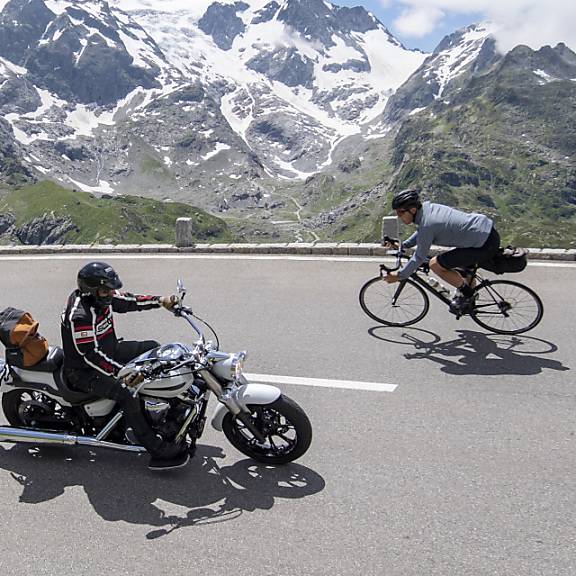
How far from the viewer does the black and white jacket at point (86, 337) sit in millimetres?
5285

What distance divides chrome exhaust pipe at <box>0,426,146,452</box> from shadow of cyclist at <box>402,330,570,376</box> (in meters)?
3.85

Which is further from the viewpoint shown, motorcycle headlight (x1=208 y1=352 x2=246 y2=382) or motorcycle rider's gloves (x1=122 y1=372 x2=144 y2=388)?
motorcycle headlight (x1=208 y1=352 x2=246 y2=382)

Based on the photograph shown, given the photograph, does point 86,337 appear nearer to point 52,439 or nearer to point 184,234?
point 52,439

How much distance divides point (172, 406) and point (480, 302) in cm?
482

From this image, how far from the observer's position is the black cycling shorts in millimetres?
8172

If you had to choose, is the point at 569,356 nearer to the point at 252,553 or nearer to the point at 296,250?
the point at 252,553

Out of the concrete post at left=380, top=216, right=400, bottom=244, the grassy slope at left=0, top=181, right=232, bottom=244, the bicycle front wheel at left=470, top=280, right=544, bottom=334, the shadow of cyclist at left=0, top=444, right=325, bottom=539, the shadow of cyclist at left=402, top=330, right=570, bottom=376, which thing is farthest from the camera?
the grassy slope at left=0, top=181, right=232, bottom=244

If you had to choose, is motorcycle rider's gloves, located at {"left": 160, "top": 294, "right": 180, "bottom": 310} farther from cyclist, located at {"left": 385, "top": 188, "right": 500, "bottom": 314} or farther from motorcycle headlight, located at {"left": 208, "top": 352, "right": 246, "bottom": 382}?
cyclist, located at {"left": 385, "top": 188, "right": 500, "bottom": 314}

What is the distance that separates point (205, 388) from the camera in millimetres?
5438

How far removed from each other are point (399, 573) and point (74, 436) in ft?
9.76

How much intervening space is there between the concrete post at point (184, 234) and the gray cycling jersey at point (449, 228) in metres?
8.77

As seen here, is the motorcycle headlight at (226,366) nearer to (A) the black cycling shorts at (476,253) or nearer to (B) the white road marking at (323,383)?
(B) the white road marking at (323,383)

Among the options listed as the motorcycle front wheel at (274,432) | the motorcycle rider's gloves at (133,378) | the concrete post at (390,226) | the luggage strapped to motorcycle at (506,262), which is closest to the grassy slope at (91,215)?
the concrete post at (390,226)

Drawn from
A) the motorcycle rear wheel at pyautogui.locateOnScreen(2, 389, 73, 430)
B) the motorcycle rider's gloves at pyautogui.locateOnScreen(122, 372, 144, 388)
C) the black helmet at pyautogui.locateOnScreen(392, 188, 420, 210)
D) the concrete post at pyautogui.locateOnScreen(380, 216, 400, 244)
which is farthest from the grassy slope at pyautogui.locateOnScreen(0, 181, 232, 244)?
the motorcycle rider's gloves at pyautogui.locateOnScreen(122, 372, 144, 388)
